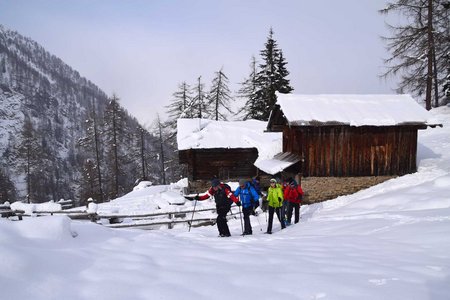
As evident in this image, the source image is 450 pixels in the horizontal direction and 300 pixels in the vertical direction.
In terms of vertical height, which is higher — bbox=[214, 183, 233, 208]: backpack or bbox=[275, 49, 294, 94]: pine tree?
bbox=[275, 49, 294, 94]: pine tree

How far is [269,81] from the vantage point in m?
36.1

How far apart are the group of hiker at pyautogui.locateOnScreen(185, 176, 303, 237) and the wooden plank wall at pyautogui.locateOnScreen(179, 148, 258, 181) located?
574 inches

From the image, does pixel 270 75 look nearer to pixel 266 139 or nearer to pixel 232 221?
pixel 266 139

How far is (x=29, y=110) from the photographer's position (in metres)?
140

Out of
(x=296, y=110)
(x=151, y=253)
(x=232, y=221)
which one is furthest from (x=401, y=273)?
(x=296, y=110)

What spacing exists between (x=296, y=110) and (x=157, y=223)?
29.5 feet

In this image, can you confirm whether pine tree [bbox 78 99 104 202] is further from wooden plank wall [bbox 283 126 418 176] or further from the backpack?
the backpack

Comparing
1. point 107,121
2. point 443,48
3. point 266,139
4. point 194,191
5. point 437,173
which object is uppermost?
point 443,48

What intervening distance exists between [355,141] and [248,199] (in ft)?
28.3

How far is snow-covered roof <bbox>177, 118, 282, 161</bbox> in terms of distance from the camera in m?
25.1

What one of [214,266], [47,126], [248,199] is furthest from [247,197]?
[47,126]

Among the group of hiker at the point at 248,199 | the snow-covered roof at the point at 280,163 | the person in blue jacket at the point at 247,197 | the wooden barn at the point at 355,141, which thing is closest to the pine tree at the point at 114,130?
the snow-covered roof at the point at 280,163

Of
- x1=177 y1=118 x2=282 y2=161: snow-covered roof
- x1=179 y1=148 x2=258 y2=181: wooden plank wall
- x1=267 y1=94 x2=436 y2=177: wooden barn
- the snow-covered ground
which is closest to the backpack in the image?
the snow-covered ground

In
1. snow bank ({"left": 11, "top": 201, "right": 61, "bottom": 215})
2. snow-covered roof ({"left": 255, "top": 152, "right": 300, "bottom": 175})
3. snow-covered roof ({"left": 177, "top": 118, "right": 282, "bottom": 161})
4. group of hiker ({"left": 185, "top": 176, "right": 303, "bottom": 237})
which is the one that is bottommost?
snow bank ({"left": 11, "top": 201, "right": 61, "bottom": 215})
